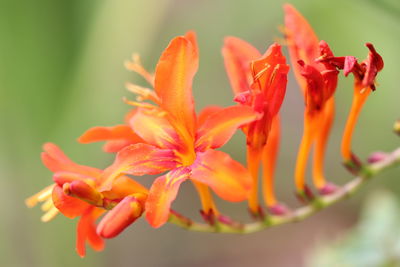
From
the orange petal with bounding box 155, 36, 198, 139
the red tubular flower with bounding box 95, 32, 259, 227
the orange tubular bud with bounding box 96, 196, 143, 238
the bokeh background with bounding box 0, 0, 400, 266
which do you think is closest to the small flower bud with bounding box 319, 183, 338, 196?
the red tubular flower with bounding box 95, 32, 259, 227

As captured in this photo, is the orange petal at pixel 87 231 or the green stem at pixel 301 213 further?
the green stem at pixel 301 213

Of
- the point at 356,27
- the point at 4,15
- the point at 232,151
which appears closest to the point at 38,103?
the point at 4,15

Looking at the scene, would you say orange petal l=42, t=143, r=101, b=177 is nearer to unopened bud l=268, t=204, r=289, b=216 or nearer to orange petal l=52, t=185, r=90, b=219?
orange petal l=52, t=185, r=90, b=219

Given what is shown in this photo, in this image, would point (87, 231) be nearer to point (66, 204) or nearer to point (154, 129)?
point (66, 204)

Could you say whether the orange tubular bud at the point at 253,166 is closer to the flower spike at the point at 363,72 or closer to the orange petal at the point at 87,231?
the flower spike at the point at 363,72

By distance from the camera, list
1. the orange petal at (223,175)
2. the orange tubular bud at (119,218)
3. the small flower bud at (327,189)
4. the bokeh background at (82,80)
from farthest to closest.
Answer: the bokeh background at (82,80), the small flower bud at (327,189), the orange tubular bud at (119,218), the orange petal at (223,175)

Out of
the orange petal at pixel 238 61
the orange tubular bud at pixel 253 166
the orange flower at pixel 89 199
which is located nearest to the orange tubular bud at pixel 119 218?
the orange flower at pixel 89 199
